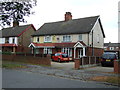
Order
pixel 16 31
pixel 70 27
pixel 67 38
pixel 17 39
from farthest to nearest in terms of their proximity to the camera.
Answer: pixel 16 31 → pixel 17 39 → pixel 70 27 → pixel 67 38

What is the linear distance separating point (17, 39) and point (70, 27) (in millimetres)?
14923

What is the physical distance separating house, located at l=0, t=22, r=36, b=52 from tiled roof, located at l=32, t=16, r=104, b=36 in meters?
6.24

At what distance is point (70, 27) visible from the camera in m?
33.7

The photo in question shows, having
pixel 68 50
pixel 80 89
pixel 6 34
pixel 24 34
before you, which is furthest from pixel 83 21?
pixel 80 89

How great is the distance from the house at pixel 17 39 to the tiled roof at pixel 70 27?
6.24 meters

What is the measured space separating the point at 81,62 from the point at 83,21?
17.2 metres

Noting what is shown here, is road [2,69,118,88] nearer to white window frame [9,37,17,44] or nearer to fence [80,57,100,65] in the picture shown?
fence [80,57,100,65]

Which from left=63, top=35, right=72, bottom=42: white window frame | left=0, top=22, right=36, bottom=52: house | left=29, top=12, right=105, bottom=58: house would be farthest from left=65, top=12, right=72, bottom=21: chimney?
left=0, top=22, right=36, bottom=52: house

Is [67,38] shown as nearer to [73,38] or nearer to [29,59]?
[73,38]

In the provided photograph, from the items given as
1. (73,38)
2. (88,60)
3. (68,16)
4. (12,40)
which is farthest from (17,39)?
(88,60)

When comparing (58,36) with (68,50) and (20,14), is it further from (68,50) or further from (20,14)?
(20,14)

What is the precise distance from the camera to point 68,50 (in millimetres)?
31328

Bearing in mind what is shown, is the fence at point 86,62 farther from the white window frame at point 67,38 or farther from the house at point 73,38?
Answer: the white window frame at point 67,38

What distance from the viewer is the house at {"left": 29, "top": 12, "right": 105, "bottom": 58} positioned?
29839 millimetres
